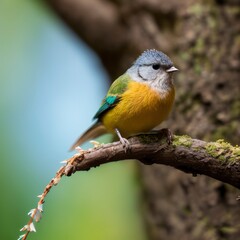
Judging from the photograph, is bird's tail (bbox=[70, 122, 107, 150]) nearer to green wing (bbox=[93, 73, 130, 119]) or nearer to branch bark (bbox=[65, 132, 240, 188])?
green wing (bbox=[93, 73, 130, 119])

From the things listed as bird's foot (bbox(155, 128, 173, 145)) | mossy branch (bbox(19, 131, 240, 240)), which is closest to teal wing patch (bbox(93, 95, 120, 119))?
bird's foot (bbox(155, 128, 173, 145))

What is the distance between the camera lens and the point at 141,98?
2641mm

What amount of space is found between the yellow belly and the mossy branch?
1.10 feet

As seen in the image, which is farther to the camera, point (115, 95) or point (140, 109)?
point (115, 95)

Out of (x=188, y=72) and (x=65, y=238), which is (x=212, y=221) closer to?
(x=188, y=72)

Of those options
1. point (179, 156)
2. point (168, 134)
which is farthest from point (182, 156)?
point (168, 134)

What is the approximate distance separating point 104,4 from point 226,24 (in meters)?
1.56

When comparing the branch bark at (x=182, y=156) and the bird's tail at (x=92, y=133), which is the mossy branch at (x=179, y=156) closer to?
the branch bark at (x=182, y=156)

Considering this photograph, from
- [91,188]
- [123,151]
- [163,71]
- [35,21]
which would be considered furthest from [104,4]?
[123,151]

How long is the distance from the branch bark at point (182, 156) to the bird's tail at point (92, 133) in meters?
0.84

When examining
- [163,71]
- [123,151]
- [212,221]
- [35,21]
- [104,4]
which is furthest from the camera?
[35,21]

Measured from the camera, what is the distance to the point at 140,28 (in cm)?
436

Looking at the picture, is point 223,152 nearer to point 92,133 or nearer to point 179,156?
point 179,156

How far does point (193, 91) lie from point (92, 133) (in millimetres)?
948
